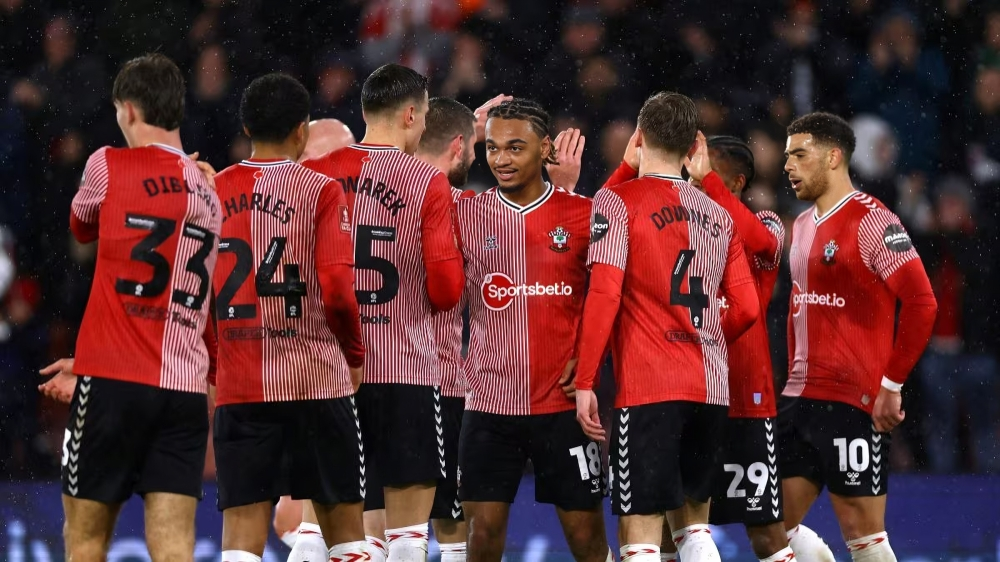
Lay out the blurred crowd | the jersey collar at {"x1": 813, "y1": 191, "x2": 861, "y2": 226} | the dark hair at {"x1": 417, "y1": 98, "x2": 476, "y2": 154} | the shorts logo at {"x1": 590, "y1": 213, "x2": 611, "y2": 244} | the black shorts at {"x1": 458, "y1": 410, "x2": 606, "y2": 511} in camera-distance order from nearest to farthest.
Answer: the shorts logo at {"x1": 590, "y1": 213, "x2": 611, "y2": 244} < the black shorts at {"x1": 458, "y1": 410, "x2": 606, "y2": 511} < the dark hair at {"x1": 417, "y1": 98, "x2": 476, "y2": 154} < the jersey collar at {"x1": 813, "y1": 191, "x2": 861, "y2": 226} < the blurred crowd

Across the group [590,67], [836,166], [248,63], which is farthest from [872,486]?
[248,63]

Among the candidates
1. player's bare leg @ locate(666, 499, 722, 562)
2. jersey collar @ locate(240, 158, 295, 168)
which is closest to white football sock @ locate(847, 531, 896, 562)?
player's bare leg @ locate(666, 499, 722, 562)

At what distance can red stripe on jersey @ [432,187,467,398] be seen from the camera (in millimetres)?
5789

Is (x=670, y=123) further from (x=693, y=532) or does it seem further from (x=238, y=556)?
(x=238, y=556)

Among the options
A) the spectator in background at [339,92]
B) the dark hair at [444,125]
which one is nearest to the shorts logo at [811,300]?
the dark hair at [444,125]

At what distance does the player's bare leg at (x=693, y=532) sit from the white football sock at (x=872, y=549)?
85 centimetres

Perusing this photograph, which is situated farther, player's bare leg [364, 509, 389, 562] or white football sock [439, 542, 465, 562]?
white football sock [439, 542, 465, 562]

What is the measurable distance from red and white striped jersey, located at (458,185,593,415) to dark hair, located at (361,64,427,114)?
1.80 ft

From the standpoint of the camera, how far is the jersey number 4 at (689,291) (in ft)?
16.2

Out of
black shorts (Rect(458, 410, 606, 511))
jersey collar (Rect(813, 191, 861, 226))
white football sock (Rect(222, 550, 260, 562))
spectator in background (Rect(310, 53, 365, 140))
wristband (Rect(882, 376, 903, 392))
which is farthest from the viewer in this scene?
spectator in background (Rect(310, 53, 365, 140))

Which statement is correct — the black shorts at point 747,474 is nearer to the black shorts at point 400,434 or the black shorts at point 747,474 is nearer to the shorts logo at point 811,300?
the shorts logo at point 811,300

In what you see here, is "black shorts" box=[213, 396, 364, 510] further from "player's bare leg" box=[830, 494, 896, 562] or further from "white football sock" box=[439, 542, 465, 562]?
"player's bare leg" box=[830, 494, 896, 562]

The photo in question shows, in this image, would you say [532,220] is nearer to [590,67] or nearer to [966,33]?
[590,67]

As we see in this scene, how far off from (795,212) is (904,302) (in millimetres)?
4018
